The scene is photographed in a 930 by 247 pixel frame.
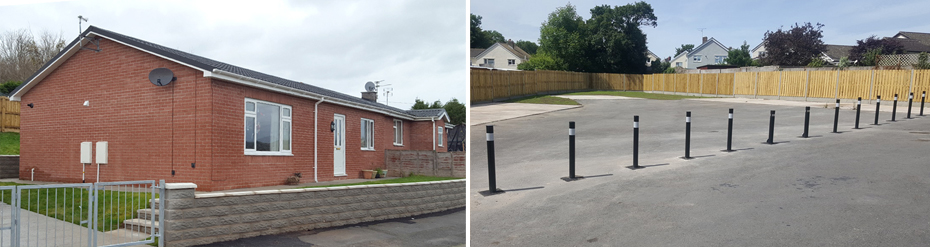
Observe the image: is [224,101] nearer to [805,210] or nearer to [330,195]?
[330,195]

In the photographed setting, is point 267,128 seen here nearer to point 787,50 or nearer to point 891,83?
point 891,83

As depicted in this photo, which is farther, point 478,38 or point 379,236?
point 379,236

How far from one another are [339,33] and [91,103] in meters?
7.43

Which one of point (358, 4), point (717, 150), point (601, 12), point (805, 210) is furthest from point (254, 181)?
point (601, 12)

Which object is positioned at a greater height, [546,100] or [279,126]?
[546,100]

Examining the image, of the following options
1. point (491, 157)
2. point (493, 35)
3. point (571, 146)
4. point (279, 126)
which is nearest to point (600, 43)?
point (279, 126)

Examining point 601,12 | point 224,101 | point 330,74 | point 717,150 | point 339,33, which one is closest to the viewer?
point 717,150

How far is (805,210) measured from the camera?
4.44 metres

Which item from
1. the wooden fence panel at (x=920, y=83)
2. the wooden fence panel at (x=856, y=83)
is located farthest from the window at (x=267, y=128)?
the wooden fence panel at (x=856, y=83)

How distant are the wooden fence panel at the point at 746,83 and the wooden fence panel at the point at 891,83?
4.47m

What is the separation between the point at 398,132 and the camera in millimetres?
20000

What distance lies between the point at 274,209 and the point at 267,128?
15.8ft

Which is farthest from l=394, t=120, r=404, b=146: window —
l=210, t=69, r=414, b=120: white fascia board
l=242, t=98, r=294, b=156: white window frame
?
l=242, t=98, r=294, b=156: white window frame

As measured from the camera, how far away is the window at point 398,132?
19761mm
